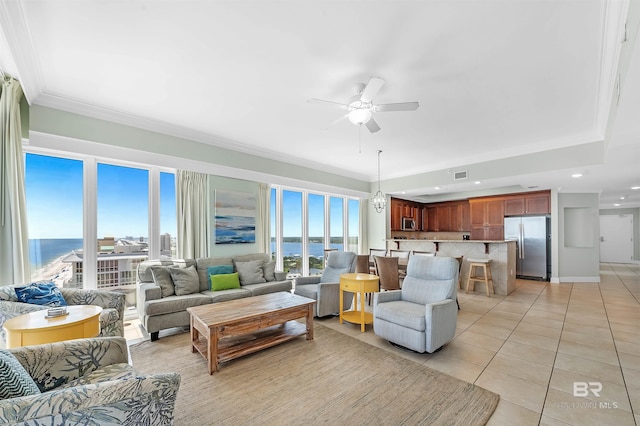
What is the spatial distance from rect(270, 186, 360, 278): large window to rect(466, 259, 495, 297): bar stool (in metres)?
3.06

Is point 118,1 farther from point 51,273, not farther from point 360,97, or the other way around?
point 51,273

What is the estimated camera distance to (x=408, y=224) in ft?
29.5

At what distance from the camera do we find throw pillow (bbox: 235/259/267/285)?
4715mm

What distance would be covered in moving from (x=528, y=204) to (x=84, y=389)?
30.6ft

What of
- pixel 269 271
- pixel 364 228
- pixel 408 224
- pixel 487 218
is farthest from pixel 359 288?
pixel 487 218

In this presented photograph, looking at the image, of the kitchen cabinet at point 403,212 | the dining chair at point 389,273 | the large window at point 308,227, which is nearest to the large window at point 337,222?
the large window at point 308,227

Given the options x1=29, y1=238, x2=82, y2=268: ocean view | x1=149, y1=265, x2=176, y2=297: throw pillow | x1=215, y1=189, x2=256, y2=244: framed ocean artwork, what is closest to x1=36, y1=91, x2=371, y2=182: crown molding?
x1=215, y1=189, x2=256, y2=244: framed ocean artwork

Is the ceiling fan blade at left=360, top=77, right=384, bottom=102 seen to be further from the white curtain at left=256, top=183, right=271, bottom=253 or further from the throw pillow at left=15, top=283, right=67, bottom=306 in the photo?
the throw pillow at left=15, top=283, right=67, bottom=306

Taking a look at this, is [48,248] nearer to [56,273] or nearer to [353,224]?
[56,273]

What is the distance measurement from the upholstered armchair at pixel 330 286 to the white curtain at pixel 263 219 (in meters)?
1.24

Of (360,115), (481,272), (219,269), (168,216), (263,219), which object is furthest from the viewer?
(481,272)

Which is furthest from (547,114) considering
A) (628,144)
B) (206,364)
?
(206,364)

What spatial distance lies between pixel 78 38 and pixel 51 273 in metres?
3.00

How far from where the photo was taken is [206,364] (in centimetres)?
287
